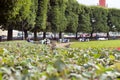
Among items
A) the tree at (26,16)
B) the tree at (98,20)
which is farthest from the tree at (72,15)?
the tree at (26,16)

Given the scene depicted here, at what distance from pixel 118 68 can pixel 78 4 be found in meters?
66.9

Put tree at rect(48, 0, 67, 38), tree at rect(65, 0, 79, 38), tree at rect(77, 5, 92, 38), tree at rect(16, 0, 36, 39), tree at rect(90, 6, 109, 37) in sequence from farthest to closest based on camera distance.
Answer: tree at rect(90, 6, 109, 37)
tree at rect(77, 5, 92, 38)
tree at rect(65, 0, 79, 38)
tree at rect(48, 0, 67, 38)
tree at rect(16, 0, 36, 39)

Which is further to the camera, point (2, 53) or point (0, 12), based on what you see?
point (0, 12)

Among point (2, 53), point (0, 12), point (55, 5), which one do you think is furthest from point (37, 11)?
point (2, 53)

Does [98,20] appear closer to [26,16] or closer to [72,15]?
[72,15]

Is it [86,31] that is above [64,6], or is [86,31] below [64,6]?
below

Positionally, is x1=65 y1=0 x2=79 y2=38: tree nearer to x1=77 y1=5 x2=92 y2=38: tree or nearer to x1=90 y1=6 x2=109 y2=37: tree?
x1=77 y1=5 x2=92 y2=38: tree

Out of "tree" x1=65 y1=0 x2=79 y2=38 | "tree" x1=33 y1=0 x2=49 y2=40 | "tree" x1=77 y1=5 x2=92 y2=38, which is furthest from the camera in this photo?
"tree" x1=77 y1=5 x2=92 y2=38

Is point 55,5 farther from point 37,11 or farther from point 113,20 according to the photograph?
point 113,20

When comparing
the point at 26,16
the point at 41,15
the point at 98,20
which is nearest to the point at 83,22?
the point at 98,20

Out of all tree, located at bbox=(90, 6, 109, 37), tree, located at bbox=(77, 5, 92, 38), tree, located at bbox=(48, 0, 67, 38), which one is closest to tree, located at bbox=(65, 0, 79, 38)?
tree, located at bbox=(77, 5, 92, 38)

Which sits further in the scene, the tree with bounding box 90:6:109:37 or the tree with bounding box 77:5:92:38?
the tree with bounding box 90:6:109:37

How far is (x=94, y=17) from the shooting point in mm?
75062

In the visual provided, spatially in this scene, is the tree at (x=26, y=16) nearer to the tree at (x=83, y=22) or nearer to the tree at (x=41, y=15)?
the tree at (x=41, y=15)
